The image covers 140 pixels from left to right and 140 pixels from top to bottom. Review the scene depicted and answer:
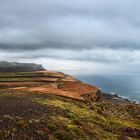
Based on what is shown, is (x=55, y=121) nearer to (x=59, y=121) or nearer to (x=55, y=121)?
(x=55, y=121)

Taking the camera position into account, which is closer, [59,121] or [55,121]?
[55,121]

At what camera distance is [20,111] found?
23359mm

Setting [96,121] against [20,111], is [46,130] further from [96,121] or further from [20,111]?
[96,121]

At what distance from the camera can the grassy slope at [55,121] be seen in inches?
775

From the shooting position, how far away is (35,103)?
27016 mm

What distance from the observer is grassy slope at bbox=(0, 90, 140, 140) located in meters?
19.7

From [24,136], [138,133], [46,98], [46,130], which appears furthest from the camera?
[46,98]

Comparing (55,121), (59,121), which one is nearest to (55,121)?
(55,121)

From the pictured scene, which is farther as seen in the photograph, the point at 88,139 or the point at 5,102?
the point at 5,102

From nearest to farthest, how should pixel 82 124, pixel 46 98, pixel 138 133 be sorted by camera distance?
1. pixel 82 124
2. pixel 138 133
3. pixel 46 98

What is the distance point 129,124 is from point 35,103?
7764 mm

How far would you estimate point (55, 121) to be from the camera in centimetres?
2203

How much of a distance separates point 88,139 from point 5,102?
315 inches

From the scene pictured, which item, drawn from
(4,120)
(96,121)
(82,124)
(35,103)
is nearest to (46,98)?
(35,103)
